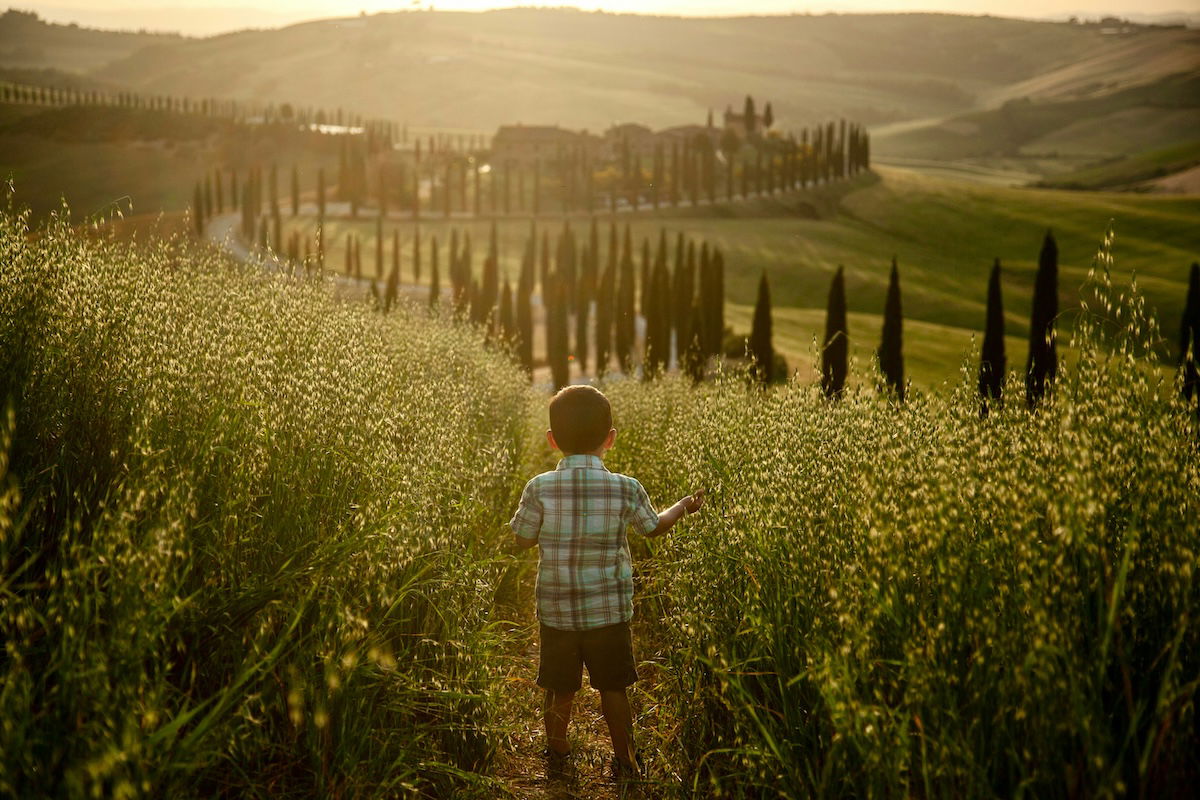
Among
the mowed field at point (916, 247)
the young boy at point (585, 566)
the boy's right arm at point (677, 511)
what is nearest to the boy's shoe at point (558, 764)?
the young boy at point (585, 566)

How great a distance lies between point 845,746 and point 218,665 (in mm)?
2624

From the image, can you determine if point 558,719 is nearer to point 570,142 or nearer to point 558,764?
point 558,764

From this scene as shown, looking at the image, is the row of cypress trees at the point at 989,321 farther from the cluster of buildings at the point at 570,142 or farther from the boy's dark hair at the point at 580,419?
the cluster of buildings at the point at 570,142

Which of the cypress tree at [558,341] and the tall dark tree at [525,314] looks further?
the cypress tree at [558,341]

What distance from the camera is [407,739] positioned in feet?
14.2

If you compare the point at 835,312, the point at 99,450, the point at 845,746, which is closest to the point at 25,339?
the point at 99,450

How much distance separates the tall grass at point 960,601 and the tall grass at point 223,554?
4.69 feet

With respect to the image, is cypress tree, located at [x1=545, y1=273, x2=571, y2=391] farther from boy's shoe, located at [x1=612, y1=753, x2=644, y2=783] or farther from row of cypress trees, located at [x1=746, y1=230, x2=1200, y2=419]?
boy's shoe, located at [x1=612, y1=753, x2=644, y2=783]

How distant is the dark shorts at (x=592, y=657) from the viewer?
519 centimetres

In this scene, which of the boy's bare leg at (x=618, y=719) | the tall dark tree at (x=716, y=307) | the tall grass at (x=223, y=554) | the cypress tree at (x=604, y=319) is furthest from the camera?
the cypress tree at (x=604, y=319)

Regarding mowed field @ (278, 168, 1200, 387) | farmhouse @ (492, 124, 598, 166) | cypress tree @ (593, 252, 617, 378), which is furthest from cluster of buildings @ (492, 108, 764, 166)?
cypress tree @ (593, 252, 617, 378)

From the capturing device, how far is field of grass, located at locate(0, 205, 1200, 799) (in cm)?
312

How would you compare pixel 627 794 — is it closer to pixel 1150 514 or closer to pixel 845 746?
pixel 845 746

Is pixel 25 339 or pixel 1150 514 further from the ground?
pixel 25 339
